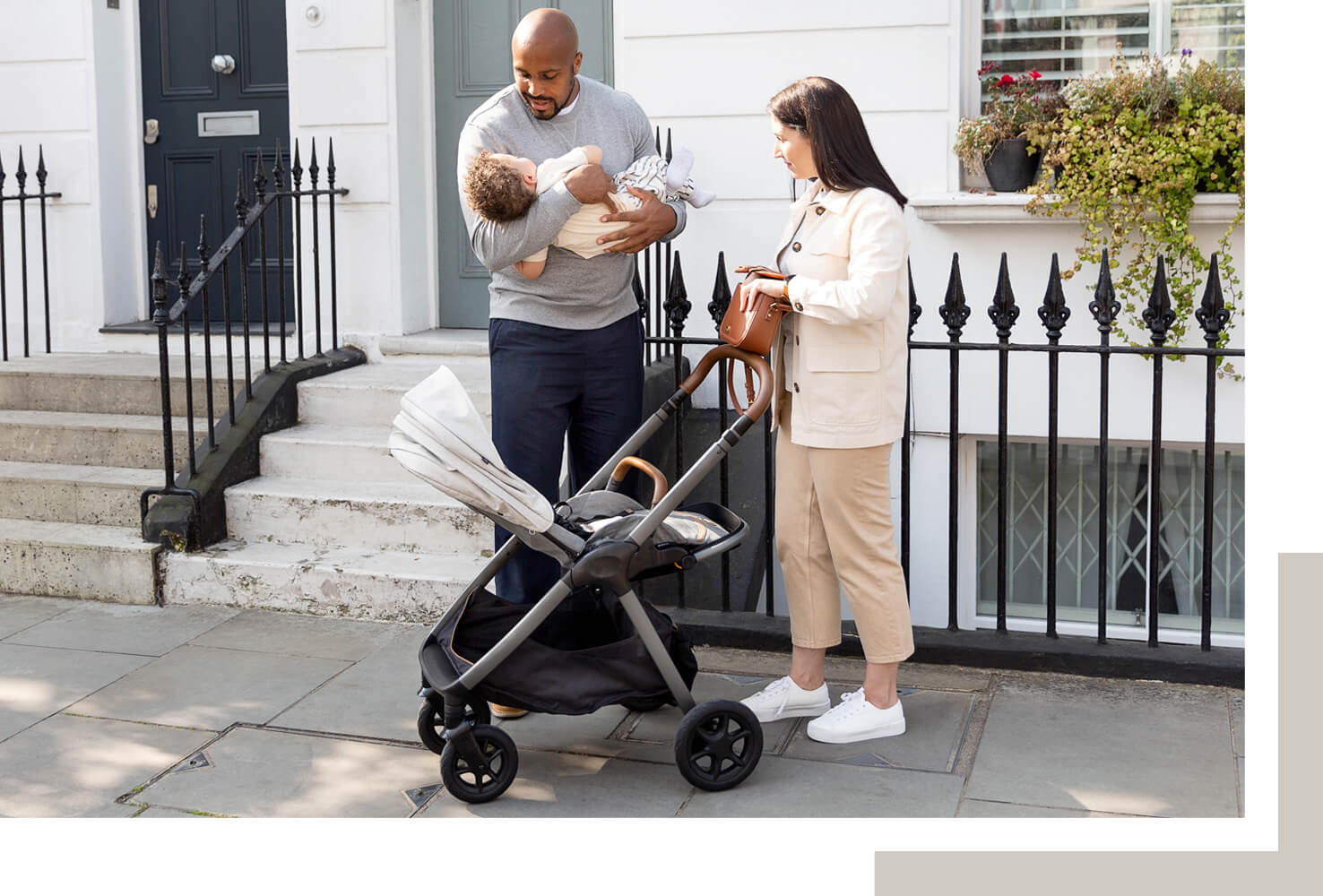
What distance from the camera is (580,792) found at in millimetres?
3627

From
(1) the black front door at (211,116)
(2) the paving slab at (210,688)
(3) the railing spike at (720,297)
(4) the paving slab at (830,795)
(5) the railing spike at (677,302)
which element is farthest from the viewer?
(1) the black front door at (211,116)

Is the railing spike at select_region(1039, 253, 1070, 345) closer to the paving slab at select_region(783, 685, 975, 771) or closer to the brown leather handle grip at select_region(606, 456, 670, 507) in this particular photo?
the paving slab at select_region(783, 685, 975, 771)

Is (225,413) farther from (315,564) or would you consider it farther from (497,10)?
(497,10)

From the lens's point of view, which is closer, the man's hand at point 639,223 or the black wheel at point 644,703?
the black wheel at point 644,703

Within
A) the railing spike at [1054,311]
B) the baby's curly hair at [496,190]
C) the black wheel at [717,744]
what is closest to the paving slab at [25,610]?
the baby's curly hair at [496,190]

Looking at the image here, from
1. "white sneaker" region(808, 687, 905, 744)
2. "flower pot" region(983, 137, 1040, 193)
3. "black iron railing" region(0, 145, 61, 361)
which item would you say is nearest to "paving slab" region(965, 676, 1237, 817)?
"white sneaker" region(808, 687, 905, 744)

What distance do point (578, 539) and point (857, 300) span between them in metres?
0.96

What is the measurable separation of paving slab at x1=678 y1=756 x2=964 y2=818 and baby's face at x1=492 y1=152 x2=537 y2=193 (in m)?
1.73

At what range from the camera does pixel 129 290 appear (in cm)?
736

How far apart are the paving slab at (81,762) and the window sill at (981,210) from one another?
3637 millimetres

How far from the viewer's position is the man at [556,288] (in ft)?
12.7

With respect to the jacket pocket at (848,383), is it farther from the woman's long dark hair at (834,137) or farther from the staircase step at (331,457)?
the staircase step at (331,457)

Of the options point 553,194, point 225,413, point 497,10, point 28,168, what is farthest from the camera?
point 28,168

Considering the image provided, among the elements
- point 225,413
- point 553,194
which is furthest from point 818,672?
point 225,413
